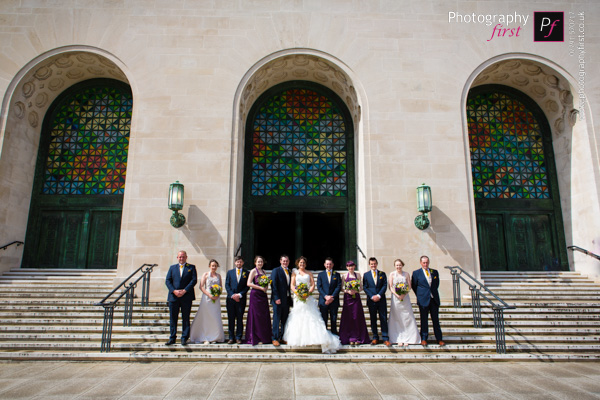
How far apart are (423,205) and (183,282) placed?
19.0ft

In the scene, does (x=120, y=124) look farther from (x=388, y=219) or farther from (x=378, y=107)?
(x=388, y=219)

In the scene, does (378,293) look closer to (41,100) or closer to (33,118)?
(33,118)

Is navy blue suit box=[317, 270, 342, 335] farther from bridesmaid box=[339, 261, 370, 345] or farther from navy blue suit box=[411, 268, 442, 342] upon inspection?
navy blue suit box=[411, 268, 442, 342]

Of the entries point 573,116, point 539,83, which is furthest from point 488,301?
point 539,83

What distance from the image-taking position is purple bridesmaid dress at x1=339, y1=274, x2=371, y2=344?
6332 millimetres

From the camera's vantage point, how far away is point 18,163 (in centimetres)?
1035

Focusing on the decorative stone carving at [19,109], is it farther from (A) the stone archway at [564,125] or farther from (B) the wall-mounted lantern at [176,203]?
(A) the stone archway at [564,125]

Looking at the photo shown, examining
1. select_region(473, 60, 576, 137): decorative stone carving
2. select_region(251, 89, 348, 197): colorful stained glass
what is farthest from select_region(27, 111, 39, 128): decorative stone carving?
select_region(473, 60, 576, 137): decorative stone carving

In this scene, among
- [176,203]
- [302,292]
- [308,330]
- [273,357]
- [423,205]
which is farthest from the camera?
[423,205]

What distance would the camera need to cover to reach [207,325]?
638 cm

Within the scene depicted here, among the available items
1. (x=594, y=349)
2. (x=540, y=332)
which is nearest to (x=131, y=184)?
(x=540, y=332)

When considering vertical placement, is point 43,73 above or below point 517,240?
above

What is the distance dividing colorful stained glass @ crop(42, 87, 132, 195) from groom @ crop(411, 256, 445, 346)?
8.64 meters

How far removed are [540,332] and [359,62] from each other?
759 cm
